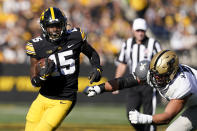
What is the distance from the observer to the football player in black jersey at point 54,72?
182 inches

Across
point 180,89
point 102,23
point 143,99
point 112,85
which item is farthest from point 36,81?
point 102,23

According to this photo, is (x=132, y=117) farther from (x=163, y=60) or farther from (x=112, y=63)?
(x=112, y=63)

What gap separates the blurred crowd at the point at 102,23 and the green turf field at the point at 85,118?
→ 1.54 metres

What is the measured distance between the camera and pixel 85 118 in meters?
9.42

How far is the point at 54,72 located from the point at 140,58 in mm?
2565

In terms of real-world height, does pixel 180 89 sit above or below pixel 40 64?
below

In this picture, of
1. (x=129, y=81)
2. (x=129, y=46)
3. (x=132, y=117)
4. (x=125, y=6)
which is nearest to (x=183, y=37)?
(x=125, y=6)

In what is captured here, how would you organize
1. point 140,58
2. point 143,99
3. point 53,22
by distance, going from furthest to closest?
point 140,58 → point 143,99 → point 53,22

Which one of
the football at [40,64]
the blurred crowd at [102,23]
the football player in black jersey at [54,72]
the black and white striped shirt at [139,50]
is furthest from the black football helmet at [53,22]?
the blurred crowd at [102,23]

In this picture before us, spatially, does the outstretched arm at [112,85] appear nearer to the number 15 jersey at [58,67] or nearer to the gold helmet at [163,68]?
the number 15 jersey at [58,67]

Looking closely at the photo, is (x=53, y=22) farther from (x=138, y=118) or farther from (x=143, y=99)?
(x=143, y=99)

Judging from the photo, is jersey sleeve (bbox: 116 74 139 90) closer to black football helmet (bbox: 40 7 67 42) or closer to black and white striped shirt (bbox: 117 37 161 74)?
black football helmet (bbox: 40 7 67 42)

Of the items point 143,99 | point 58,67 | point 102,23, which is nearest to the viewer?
point 58,67

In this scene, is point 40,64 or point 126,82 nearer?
point 40,64
